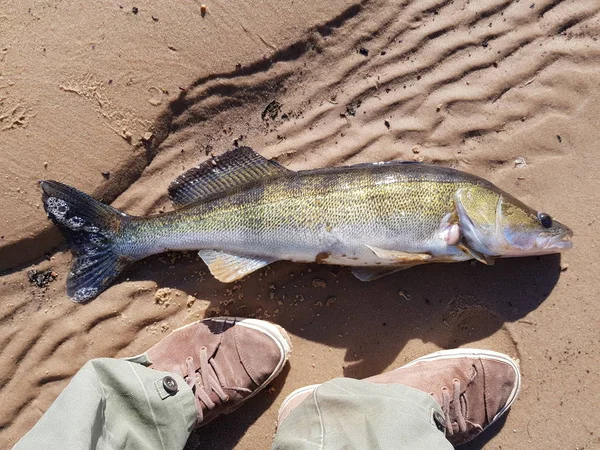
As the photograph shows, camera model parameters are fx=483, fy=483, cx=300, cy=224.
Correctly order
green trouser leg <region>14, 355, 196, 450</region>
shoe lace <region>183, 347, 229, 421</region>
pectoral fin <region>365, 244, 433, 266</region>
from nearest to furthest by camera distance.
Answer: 1. green trouser leg <region>14, 355, 196, 450</region>
2. pectoral fin <region>365, 244, 433, 266</region>
3. shoe lace <region>183, 347, 229, 421</region>

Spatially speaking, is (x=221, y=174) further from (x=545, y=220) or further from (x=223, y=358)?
(x=545, y=220)

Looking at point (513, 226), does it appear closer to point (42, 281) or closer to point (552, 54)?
point (552, 54)

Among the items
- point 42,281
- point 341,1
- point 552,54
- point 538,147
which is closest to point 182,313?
point 42,281

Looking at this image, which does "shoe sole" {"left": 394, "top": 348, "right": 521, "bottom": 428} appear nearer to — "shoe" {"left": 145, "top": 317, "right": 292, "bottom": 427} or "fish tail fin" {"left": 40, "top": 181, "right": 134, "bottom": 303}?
"shoe" {"left": 145, "top": 317, "right": 292, "bottom": 427}

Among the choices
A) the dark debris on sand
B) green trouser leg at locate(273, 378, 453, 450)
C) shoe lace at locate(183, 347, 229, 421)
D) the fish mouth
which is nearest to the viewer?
green trouser leg at locate(273, 378, 453, 450)

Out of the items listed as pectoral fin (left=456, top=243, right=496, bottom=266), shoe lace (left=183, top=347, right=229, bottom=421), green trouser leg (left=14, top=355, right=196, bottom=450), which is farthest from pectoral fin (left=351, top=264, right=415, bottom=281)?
green trouser leg (left=14, top=355, right=196, bottom=450)
